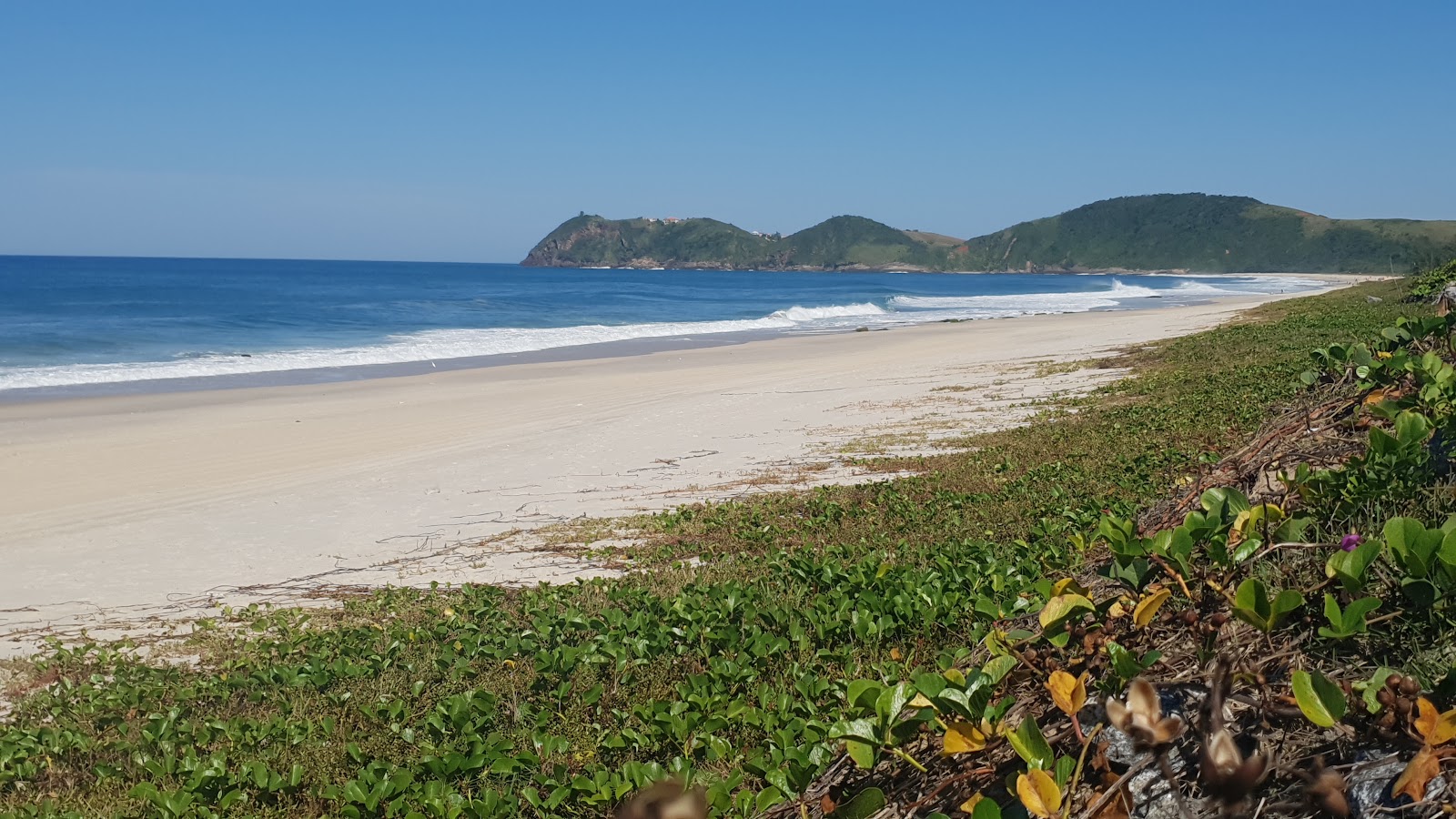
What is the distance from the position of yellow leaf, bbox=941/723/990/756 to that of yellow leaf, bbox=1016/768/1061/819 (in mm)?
333

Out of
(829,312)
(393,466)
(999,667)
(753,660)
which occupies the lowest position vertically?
(393,466)

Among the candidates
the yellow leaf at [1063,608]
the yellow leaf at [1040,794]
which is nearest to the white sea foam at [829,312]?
the yellow leaf at [1063,608]

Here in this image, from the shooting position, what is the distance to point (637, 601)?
19.1 feet

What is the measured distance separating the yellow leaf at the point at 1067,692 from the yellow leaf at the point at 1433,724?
0.65 metres

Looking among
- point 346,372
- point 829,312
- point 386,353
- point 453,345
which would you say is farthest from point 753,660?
point 829,312

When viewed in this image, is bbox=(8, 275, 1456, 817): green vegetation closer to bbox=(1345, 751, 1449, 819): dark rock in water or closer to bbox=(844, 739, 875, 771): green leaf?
bbox=(844, 739, 875, 771): green leaf

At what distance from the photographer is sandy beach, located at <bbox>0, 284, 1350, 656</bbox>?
8250mm

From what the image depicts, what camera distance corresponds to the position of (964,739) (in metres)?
2.48

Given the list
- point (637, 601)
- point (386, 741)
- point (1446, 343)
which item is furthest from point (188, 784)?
point (1446, 343)

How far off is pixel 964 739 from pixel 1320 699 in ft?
2.60

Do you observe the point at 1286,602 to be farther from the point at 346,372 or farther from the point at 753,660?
the point at 346,372

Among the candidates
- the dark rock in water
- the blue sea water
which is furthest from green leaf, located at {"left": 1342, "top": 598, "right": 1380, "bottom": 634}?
the blue sea water

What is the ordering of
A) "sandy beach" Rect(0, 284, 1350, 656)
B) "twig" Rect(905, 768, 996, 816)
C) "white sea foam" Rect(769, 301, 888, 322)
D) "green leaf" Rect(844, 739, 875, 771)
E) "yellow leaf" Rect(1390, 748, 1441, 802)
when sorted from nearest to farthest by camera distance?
"yellow leaf" Rect(1390, 748, 1441, 802)
"twig" Rect(905, 768, 996, 816)
"green leaf" Rect(844, 739, 875, 771)
"sandy beach" Rect(0, 284, 1350, 656)
"white sea foam" Rect(769, 301, 888, 322)

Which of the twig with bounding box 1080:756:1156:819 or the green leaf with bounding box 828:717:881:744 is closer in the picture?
the twig with bounding box 1080:756:1156:819
